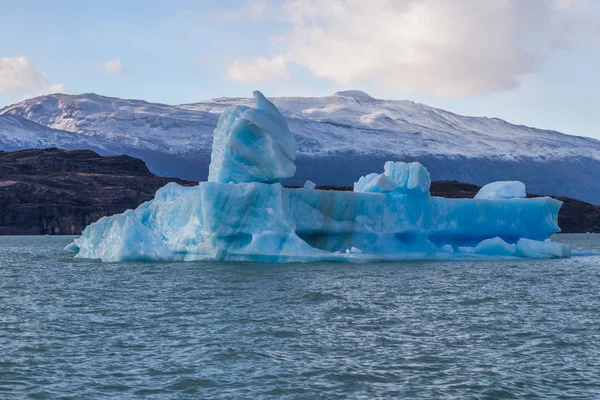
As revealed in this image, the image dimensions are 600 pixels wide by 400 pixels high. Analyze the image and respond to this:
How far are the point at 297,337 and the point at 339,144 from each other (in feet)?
532

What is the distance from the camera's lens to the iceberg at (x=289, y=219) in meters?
27.7

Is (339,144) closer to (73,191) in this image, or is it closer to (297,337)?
(73,191)

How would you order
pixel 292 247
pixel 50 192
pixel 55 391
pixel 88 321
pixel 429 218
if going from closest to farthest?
pixel 55 391 < pixel 88 321 < pixel 292 247 < pixel 429 218 < pixel 50 192

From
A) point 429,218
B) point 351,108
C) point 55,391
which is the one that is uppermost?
point 351,108

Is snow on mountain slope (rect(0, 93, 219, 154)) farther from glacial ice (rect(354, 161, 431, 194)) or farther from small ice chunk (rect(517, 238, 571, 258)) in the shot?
glacial ice (rect(354, 161, 431, 194))

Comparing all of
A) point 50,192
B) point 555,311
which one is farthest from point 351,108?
point 555,311

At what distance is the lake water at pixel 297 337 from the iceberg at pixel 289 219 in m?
3.07

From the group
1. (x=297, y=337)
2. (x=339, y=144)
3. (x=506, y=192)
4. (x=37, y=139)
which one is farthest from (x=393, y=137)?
(x=297, y=337)

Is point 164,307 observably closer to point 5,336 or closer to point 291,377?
point 5,336

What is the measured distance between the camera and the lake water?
10.8 m

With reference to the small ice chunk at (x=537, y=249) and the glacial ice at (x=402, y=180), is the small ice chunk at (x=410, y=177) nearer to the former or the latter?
the glacial ice at (x=402, y=180)

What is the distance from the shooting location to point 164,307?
704 inches

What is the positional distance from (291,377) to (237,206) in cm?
1666

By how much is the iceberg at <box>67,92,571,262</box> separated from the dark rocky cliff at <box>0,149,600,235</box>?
50413 mm
